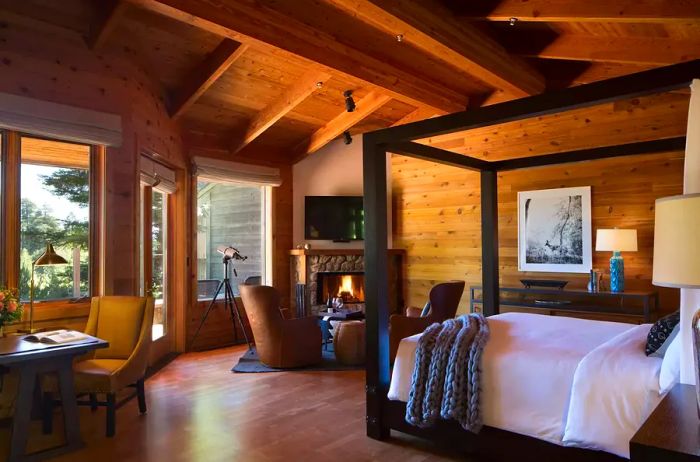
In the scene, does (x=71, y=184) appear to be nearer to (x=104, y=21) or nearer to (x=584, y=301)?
(x=104, y=21)

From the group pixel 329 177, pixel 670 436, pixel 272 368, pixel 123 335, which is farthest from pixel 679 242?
pixel 329 177

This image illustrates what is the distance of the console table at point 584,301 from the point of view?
4867 mm

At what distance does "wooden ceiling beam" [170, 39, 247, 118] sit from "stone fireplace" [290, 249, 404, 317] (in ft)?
8.22

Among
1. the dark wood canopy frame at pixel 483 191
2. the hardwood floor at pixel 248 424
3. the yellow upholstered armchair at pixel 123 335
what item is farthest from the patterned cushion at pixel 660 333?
the yellow upholstered armchair at pixel 123 335

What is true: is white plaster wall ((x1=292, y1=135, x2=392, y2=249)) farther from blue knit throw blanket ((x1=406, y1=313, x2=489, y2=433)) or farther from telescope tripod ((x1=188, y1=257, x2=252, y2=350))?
blue knit throw blanket ((x1=406, y1=313, x2=489, y2=433))

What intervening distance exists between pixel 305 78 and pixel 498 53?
203 cm

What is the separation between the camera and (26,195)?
390 cm

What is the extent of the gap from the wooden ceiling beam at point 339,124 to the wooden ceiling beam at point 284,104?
76cm

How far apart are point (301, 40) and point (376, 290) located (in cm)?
233

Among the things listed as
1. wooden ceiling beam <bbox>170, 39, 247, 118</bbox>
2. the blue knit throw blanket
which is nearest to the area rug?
the blue knit throw blanket

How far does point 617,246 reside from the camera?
4781mm

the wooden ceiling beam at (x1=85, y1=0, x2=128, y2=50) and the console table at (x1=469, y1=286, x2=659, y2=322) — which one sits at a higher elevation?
the wooden ceiling beam at (x1=85, y1=0, x2=128, y2=50)

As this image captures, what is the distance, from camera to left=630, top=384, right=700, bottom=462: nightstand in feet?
4.69

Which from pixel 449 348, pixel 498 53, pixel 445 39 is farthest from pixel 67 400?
pixel 498 53
